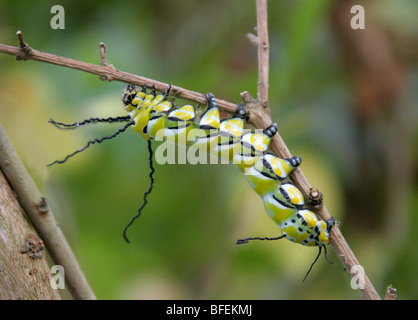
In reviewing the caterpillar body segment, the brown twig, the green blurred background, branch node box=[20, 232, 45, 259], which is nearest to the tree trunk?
branch node box=[20, 232, 45, 259]

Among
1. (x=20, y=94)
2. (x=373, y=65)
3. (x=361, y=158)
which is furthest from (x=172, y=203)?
(x=373, y=65)

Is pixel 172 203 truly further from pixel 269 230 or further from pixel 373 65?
pixel 373 65

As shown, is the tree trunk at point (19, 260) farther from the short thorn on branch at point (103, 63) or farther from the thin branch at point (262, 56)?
the thin branch at point (262, 56)

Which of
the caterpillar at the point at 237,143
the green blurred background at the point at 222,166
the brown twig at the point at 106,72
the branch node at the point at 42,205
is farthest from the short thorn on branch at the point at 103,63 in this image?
the green blurred background at the point at 222,166

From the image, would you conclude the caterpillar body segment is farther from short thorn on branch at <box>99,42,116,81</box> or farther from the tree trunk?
the tree trunk

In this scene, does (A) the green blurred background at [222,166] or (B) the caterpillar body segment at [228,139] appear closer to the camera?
(B) the caterpillar body segment at [228,139]
